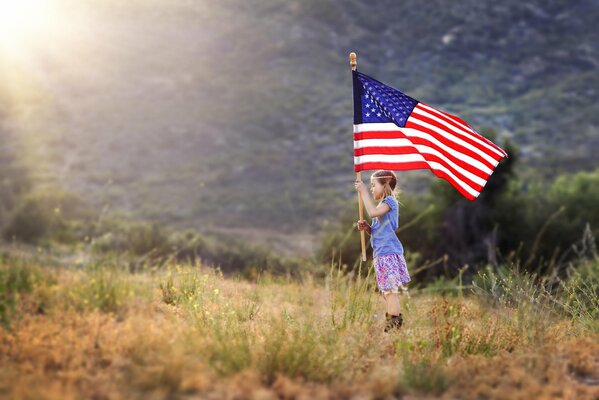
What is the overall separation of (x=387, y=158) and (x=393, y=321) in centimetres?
166

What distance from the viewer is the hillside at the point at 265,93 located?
39.5 metres

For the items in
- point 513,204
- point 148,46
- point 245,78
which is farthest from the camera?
point 148,46

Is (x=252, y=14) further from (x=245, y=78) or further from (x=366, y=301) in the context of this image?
(x=366, y=301)

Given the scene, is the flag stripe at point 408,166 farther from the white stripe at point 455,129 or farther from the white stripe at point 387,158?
the white stripe at point 455,129

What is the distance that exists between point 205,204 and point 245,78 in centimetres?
2400

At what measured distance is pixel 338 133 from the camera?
4862 cm

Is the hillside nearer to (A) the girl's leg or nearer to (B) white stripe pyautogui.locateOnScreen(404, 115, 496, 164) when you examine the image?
(B) white stripe pyautogui.locateOnScreen(404, 115, 496, 164)

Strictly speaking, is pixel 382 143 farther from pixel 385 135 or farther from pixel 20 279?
pixel 20 279

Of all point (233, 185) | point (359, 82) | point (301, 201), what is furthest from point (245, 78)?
point (359, 82)

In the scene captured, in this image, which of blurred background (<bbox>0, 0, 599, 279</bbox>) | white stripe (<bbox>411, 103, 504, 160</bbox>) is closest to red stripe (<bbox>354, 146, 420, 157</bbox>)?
white stripe (<bbox>411, 103, 504, 160</bbox>)

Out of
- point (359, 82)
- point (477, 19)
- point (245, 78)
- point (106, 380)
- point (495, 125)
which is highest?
point (477, 19)

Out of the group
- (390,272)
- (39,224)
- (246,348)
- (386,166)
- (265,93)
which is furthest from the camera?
(265,93)

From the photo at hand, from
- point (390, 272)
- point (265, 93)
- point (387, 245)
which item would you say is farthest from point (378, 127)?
point (265, 93)

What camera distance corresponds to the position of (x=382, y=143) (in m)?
7.16
